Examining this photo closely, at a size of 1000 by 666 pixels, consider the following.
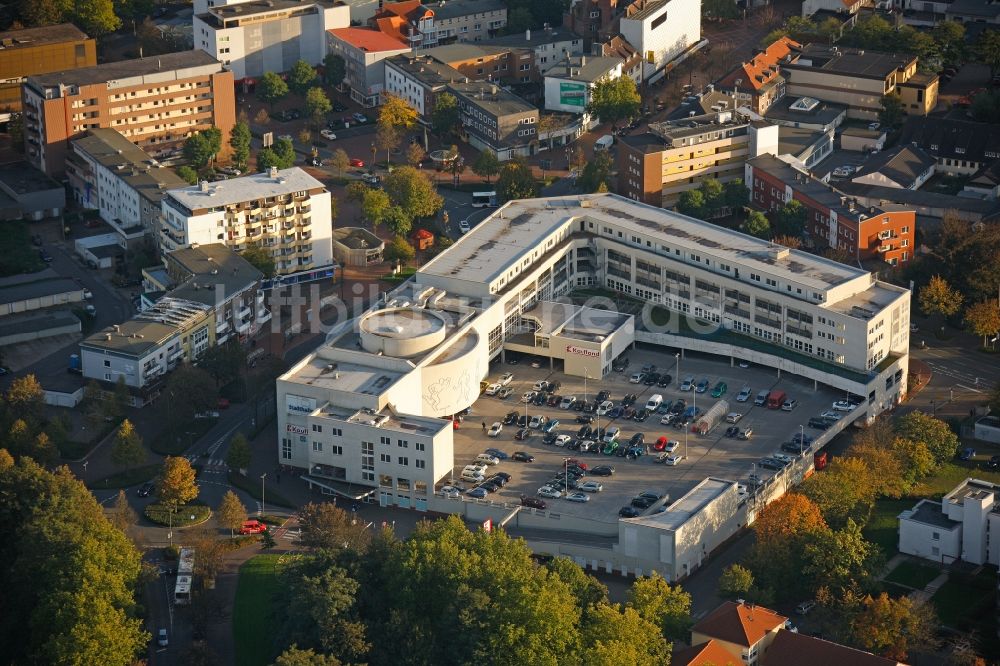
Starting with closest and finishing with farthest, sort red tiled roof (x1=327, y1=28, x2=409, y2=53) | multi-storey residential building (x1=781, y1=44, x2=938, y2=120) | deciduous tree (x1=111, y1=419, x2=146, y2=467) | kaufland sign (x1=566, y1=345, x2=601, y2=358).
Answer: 1. deciduous tree (x1=111, y1=419, x2=146, y2=467)
2. kaufland sign (x1=566, y1=345, x2=601, y2=358)
3. multi-storey residential building (x1=781, y1=44, x2=938, y2=120)
4. red tiled roof (x1=327, y1=28, x2=409, y2=53)

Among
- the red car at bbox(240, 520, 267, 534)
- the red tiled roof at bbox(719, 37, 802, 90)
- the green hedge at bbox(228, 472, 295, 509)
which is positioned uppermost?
the red tiled roof at bbox(719, 37, 802, 90)

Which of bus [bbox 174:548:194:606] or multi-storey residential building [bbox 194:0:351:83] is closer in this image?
bus [bbox 174:548:194:606]

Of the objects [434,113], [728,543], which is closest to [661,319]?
[728,543]

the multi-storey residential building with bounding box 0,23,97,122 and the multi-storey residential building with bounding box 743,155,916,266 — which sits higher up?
the multi-storey residential building with bounding box 0,23,97,122

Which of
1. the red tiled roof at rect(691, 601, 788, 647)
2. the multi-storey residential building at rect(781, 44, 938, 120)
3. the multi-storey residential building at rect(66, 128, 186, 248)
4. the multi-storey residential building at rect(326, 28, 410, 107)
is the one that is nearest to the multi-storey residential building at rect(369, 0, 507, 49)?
the multi-storey residential building at rect(326, 28, 410, 107)

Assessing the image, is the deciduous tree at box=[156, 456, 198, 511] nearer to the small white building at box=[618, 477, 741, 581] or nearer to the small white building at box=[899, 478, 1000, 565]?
the small white building at box=[618, 477, 741, 581]

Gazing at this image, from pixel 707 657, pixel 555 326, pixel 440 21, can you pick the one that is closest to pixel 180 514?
pixel 555 326

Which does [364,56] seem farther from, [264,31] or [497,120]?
[497,120]
